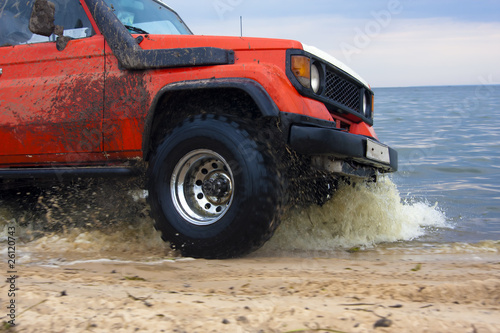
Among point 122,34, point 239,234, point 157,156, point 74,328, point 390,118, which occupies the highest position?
point 390,118

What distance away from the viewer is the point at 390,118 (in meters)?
16.5

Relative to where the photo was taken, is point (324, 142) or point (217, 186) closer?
point (324, 142)

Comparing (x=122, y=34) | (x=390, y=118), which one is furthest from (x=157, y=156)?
(x=390, y=118)

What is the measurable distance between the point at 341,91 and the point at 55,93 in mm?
2050

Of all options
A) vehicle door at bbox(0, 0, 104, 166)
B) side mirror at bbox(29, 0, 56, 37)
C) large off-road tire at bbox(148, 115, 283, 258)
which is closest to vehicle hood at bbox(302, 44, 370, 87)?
large off-road tire at bbox(148, 115, 283, 258)

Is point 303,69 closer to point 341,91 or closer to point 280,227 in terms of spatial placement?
point 341,91

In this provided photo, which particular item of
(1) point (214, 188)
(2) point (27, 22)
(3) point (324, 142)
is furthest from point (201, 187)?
(2) point (27, 22)

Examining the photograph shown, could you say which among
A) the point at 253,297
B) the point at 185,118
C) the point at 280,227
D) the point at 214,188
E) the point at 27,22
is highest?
the point at 27,22

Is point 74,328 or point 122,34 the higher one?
point 122,34

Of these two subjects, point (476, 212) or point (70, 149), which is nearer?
point (70, 149)

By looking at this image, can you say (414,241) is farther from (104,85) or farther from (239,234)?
(104,85)

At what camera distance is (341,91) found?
139 inches

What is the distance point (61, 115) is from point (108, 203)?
0.76 m

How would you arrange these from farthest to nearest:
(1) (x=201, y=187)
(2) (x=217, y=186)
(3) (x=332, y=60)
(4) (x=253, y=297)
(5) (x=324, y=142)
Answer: (3) (x=332, y=60) → (1) (x=201, y=187) → (2) (x=217, y=186) → (5) (x=324, y=142) → (4) (x=253, y=297)
